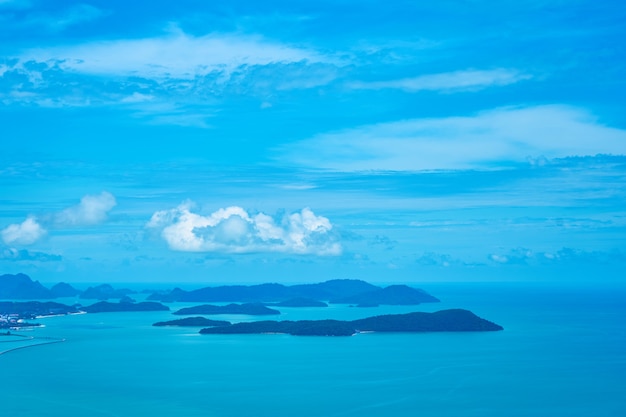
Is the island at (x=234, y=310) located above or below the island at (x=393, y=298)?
below

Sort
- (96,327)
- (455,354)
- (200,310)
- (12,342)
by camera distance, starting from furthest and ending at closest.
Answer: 1. (200,310)
2. (96,327)
3. (12,342)
4. (455,354)

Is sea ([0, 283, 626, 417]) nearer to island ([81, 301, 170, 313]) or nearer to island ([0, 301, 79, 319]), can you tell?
island ([0, 301, 79, 319])

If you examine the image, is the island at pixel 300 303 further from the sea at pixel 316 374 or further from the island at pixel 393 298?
the sea at pixel 316 374

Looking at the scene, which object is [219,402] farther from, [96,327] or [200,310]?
[200,310]

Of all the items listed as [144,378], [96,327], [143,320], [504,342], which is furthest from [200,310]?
[144,378]

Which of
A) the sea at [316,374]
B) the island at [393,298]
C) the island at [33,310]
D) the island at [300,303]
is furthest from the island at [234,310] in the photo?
the sea at [316,374]

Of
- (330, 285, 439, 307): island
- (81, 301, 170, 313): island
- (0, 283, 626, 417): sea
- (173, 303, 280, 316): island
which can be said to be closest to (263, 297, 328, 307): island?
(330, 285, 439, 307): island
